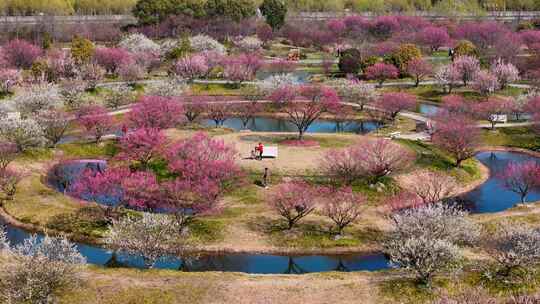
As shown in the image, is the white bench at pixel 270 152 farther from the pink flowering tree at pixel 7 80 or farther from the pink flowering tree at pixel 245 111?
the pink flowering tree at pixel 7 80

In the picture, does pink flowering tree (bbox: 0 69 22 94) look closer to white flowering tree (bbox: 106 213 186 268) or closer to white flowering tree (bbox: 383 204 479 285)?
white flowering tree (bbox: 106 213 186 268)

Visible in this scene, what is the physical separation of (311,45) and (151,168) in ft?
272

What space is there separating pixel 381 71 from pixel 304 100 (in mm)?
19067

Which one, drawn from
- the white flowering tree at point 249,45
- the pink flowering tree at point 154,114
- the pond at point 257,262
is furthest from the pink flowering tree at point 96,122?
the white flowering tree at point 249,45

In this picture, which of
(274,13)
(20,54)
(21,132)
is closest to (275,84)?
(21,132)

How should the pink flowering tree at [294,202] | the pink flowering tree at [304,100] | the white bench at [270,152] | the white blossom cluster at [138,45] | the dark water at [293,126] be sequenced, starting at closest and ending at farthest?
the pink flowering tree at [294,202]
the white bench at [270,152]
the pink flowering tree at [304,100]
the dark water at [293,126]
the white blossom cluster at [138,45]

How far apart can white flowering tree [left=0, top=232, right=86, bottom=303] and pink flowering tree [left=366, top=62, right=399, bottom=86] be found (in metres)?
64.1

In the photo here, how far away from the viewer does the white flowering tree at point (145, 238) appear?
124ft

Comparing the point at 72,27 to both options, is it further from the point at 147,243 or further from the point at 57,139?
the point at 147,243

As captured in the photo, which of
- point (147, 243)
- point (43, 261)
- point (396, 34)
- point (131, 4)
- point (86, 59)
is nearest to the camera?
point (43, 261)

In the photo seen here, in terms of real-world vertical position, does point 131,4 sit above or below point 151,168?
above

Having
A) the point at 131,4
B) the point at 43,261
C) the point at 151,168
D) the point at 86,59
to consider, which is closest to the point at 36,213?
the point at 151,168

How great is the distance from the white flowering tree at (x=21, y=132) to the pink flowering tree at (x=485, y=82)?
5713cm

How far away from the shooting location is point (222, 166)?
1850 inches
